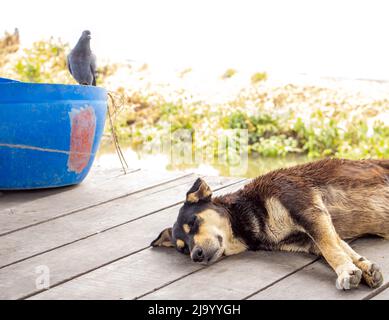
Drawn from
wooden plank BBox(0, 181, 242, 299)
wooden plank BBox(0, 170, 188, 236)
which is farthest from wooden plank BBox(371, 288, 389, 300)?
wooden plank BBox(0, 170, 188, 236)

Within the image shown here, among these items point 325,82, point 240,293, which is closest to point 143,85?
point 325,82

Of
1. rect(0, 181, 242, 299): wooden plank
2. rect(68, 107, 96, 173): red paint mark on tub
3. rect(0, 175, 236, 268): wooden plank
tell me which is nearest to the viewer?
rect(0, 181, 242, 299): wooden plank

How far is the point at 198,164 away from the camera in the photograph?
6.65 metres

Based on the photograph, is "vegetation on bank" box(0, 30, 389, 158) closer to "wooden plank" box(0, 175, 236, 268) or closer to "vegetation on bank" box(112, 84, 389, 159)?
"vegetation on bank" box(112, 84, 389, 159)

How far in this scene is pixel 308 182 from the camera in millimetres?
2816

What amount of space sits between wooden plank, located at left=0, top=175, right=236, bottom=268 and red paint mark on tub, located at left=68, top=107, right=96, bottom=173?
43cm

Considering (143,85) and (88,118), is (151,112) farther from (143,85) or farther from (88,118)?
(88,118)

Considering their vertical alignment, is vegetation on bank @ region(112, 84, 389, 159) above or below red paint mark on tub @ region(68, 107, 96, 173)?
below

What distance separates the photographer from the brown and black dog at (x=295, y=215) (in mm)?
2590

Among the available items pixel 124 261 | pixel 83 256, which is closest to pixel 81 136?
pixel 83 256

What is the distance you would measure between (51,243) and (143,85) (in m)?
6.36

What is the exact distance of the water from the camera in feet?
20.3

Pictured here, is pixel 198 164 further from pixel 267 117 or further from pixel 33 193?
pixel 33 193
